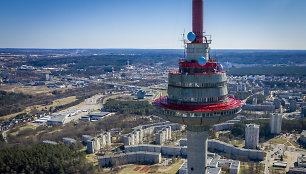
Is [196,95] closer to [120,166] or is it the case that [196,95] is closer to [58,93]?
[120,166]

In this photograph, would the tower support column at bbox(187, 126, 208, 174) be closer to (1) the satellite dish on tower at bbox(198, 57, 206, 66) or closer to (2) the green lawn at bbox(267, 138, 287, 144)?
(1) the satellite dish on tower at bbox(198, 57, 206, 66)

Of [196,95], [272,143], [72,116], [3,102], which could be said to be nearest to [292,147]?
[272,143]

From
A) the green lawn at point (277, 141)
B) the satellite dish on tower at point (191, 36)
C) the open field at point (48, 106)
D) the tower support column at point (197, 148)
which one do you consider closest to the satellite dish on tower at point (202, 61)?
the satellite dish on tower at point (191, 36)

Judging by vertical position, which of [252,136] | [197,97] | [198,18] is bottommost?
[252,136]

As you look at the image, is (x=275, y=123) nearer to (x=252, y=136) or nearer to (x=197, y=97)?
(x=252, y=136)

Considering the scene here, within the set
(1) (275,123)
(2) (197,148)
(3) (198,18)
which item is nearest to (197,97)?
(2) (197,148)

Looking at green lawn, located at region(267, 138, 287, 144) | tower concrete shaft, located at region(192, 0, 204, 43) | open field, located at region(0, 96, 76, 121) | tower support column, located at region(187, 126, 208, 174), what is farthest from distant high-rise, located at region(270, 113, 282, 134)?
open field, located at region(0, 96, 76, 121)

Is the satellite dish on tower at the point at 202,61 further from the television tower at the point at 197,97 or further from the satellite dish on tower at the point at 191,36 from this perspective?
the satellite dish on tower at the point at 191,36
